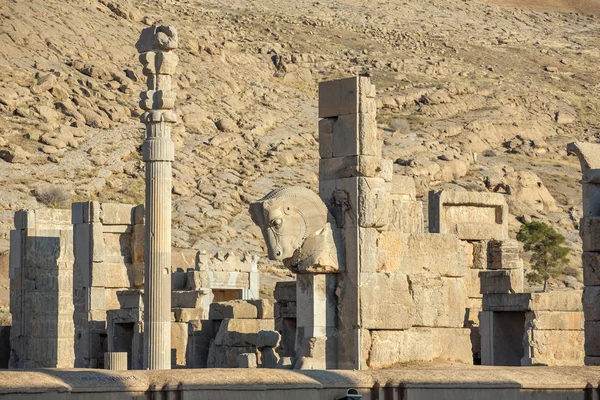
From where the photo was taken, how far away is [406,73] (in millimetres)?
76375

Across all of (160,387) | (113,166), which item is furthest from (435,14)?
(160,387)

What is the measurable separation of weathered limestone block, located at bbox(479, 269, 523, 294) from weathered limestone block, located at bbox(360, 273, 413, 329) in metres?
4.40

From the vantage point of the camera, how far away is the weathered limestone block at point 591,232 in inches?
620

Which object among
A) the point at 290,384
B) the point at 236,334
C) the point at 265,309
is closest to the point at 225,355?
the point at 236,334

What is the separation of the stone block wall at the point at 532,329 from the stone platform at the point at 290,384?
7.73m

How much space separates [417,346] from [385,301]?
2.21 feet

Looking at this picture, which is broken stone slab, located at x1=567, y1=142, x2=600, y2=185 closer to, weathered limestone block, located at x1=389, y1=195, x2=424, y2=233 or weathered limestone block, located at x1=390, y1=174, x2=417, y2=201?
weathered limestone block, located at x1=389, y1=195, x2=424, y2=233

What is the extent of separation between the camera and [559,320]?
19.7 m

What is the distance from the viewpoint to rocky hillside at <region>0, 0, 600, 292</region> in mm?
52250

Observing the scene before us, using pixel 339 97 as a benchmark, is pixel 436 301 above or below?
below

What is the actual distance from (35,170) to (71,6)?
1744 centimetres

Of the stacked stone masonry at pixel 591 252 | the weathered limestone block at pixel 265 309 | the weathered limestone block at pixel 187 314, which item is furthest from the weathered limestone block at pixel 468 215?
the stacked stone masonry at pixel 591 252

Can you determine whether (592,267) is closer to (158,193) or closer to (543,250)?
(158,193)

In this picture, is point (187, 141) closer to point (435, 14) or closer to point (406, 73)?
point (406, 73)
